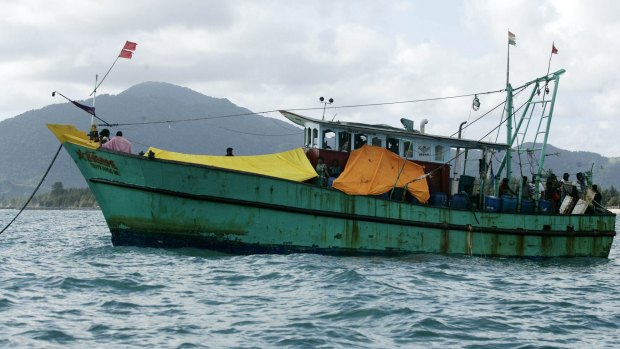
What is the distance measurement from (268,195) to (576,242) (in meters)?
11.1

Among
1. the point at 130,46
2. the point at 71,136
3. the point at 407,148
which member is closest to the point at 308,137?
the point at 407,148

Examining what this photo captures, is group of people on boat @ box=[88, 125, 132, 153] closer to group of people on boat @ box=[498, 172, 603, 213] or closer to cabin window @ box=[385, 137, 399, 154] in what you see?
cabin window @ box=[385, 137, 399, 154]

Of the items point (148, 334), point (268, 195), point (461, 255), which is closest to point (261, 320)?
point (148, 334)

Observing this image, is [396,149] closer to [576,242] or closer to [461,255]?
[461,255]

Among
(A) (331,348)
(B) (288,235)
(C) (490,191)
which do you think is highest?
(C) (490,191)

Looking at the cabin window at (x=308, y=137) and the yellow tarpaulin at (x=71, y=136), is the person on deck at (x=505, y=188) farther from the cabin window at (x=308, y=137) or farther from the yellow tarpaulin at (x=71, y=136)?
the yellow tarpaulin at (x=71, y=136)

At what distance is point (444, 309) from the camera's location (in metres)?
12.3

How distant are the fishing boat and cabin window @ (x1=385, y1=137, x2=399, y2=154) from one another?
5 cm

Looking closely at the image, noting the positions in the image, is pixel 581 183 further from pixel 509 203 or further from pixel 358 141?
pixel 358 141

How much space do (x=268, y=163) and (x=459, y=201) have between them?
19.5ft

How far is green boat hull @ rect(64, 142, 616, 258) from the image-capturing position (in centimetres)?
1839

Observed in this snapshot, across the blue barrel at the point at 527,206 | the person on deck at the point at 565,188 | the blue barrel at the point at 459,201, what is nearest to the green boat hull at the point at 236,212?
the blue barrel at the point at 459,201

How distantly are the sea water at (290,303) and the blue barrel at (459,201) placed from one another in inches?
125

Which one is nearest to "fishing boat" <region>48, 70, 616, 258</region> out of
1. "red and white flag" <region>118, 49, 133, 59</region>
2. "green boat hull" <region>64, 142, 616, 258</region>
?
"green boat hull" <region>64, 142, 616, 258</region>
